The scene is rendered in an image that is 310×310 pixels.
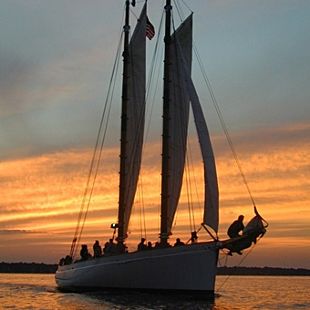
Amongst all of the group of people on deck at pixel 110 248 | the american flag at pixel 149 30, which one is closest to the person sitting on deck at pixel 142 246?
the group of people on deck at pixel 110 248

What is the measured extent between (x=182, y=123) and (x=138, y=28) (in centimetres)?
1140

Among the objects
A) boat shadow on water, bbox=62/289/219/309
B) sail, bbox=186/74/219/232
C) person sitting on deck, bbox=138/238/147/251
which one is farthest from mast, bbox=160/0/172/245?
sail, bbox=186/74/219/232

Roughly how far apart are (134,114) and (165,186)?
35.3ft

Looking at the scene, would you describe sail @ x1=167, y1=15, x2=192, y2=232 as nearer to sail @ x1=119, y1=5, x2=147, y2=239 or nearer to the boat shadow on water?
the boat shadow on water

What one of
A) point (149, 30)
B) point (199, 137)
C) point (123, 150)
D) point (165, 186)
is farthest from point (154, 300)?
point (149, 30)

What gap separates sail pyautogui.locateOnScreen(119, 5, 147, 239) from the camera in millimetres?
54094

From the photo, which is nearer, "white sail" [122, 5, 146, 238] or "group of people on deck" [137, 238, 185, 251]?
"group of people on deck" [137, 238, 185, 251]

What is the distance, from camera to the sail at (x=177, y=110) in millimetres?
47312

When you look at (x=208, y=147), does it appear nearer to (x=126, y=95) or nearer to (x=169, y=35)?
(x=169, y=35)

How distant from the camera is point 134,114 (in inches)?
2190

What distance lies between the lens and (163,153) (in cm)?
4759

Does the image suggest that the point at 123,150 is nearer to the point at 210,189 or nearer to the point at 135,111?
the point at 135,111

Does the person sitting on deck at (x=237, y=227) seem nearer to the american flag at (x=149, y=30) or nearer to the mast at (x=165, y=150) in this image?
the mast at (x=165, y=150)

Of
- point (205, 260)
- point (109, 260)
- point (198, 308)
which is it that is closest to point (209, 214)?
point (205, 260)
